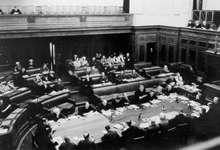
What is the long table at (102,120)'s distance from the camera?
789 cm

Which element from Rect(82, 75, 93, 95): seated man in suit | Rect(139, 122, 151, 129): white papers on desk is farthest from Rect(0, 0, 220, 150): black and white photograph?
Rect(139, 122, 151, 129): white papers on desk

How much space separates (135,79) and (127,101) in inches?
154

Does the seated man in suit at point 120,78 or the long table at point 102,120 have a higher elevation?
the seated man in suit at point 120,78

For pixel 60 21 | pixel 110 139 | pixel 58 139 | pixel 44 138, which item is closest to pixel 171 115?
pixel 110 139

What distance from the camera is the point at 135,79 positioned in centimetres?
1442

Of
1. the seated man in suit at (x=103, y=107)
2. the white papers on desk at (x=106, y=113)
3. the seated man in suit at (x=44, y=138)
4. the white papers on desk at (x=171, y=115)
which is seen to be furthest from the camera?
the seated man in suit at (x=103, y=107)

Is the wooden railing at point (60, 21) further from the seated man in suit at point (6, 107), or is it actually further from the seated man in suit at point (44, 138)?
the seated man in suit at point (44, 138)

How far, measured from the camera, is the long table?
789 centimetres

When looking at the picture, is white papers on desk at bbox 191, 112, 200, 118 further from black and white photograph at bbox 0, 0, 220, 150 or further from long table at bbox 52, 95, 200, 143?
long table at bbox 52, 95, 200, 143

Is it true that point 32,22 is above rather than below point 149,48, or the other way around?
above

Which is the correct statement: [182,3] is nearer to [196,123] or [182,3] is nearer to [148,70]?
[148,70]

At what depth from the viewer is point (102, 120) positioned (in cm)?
873

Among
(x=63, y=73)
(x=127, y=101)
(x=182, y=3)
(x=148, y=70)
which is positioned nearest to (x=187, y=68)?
(x=148, y=70)

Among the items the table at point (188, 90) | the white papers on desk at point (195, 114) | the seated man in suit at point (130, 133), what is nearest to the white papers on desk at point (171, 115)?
the white papers on desk at point (195, 114)
